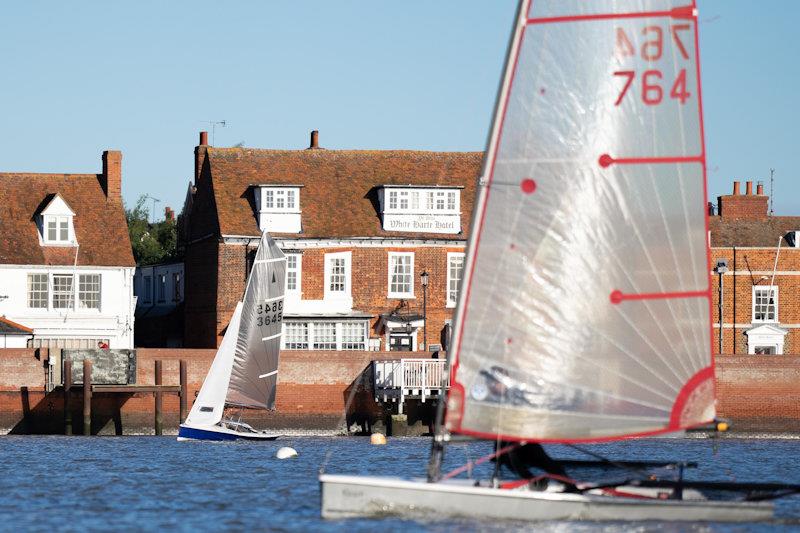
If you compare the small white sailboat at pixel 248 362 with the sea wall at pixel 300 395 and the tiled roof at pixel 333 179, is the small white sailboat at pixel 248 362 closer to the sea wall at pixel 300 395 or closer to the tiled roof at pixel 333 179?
the sea wall at pixel 300 395

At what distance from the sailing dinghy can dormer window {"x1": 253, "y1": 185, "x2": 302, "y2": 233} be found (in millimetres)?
35047

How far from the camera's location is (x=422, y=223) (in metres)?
58.2

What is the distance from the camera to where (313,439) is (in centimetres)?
4938

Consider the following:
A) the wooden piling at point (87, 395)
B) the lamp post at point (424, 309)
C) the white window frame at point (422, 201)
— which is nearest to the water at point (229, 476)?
the wooden piling at point (87, 395)

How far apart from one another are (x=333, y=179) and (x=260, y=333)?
42.4 ft

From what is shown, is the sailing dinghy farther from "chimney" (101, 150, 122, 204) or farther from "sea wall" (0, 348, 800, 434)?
"chimney" (101, 150, 122, 204)

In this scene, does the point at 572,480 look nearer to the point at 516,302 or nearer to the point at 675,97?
the point at 516,302

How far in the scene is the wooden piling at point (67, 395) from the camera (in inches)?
1925

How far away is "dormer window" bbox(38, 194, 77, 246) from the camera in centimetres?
5672

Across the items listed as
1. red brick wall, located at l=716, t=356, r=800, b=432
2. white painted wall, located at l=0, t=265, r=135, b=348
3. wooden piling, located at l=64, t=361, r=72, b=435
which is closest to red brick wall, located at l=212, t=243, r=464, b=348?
white painted wall, located at l=0, t=265, r=135, b=348

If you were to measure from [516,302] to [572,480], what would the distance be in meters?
2.81

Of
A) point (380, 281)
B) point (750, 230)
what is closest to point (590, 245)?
point (380, 281)

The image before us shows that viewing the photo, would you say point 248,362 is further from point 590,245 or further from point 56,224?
point 590,245

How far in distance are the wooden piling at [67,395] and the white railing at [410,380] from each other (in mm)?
9954
